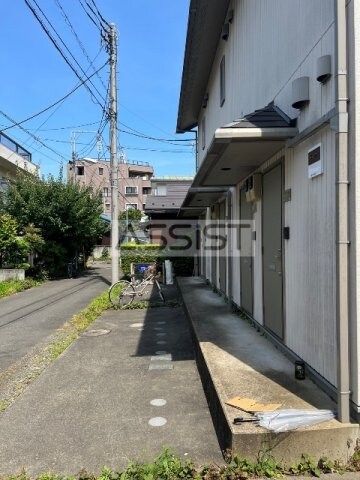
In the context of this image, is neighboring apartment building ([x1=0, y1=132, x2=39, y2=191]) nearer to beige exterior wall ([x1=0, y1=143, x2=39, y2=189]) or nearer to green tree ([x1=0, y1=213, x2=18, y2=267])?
beige exterior wall ([x1=0, y1=143, x2=39, y2=189])

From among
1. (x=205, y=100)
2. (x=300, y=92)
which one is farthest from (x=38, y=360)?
(x=205, y=100)

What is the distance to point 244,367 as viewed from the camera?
434 cm

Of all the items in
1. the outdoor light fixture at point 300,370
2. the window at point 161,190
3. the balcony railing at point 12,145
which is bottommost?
the outdoor light fixture at point 300,370

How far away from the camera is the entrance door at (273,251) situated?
492cm

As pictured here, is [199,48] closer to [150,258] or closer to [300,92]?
[300,92]

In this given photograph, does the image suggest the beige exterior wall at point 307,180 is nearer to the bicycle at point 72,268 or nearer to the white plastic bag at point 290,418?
the white plastic bag at point 290,418

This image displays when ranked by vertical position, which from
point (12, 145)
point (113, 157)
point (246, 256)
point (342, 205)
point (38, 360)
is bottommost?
point (38, 360)

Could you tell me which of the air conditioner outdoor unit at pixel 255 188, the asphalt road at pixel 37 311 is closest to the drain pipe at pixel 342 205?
the air conditioner outdoor unit at pixel 255 188

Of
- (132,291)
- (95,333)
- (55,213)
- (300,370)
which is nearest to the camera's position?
(300,370)

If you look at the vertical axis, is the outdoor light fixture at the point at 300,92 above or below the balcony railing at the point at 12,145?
below

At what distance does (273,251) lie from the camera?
17.1 ft

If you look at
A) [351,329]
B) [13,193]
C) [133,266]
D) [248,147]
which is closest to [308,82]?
[248,147]

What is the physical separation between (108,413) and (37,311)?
710 cm

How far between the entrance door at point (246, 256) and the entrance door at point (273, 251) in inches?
34.8
